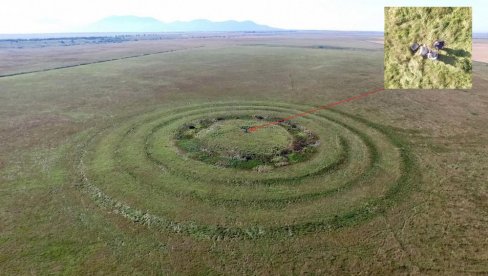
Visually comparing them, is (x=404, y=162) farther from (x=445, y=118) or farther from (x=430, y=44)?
(x=445, y=118)

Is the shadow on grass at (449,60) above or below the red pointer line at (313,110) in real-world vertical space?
above

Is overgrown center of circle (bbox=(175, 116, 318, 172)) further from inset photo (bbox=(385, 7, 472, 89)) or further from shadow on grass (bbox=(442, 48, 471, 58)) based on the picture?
shadow on grass (bbox=(442, 48, 471, 58))

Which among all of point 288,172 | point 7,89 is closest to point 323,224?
point 288,172

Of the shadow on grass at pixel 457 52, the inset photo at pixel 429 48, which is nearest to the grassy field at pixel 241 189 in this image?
the inset photo at pixel 429 48

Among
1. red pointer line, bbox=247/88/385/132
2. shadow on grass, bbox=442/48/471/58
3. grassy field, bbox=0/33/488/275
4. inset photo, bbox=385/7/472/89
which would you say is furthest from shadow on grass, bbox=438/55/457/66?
red pointer line, bbox=247/88/385/132

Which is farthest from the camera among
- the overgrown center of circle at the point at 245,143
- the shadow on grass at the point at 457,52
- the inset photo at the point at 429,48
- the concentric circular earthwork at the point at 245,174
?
the overgrown center of circle at the point at 245,143

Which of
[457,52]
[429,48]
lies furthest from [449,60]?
[429,48]

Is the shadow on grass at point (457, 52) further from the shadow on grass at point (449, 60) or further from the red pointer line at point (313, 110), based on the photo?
the red pointer line at point (313, 110)
